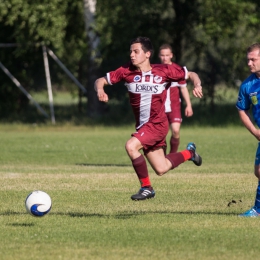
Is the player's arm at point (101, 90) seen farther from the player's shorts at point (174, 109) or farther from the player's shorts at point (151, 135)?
the player's shorts at point (174, 109)

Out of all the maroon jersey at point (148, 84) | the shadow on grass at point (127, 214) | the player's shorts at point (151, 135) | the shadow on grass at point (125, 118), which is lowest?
the shadow on grass at point (125, 118)

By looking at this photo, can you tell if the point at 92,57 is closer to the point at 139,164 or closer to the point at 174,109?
the point at 174,109

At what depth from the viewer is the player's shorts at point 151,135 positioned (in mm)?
8961

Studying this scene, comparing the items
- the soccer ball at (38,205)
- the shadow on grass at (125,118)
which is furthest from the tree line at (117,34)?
the soccer ball at (38,205)

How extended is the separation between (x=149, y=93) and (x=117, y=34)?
18.9 meters

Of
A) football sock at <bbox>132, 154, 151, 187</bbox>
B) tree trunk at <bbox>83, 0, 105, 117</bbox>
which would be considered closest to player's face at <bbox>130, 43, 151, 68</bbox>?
football sock at <bbox>132, 154, 151, 187</bbox>

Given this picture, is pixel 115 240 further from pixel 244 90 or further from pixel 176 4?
pixel 176 4

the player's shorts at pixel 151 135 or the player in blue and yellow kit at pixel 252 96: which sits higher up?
the player in blue and yellow kit at pixel 252 96

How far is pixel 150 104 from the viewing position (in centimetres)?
912

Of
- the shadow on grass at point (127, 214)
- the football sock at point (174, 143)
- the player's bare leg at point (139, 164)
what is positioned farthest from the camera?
the football sock at point (174, 143)

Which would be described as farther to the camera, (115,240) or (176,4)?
(176,4)

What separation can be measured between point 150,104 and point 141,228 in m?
2.17

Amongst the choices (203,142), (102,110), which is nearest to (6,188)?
(203,142)

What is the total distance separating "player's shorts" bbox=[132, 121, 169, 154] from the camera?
896cm
